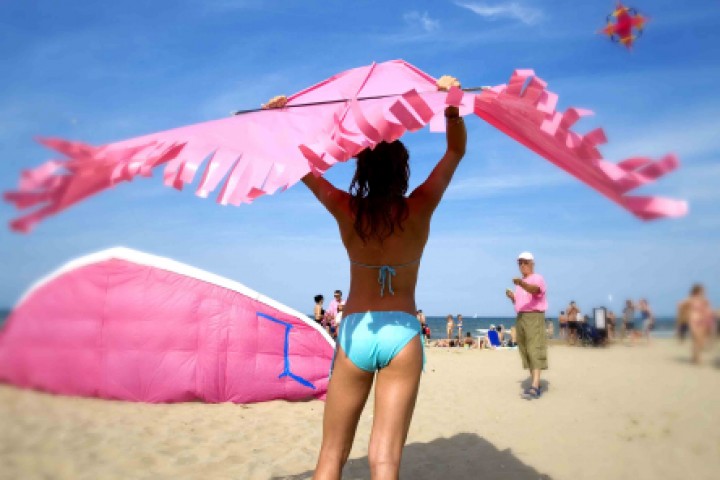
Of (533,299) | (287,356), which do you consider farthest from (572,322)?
(287,356)

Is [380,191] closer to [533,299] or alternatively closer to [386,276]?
[386,276]

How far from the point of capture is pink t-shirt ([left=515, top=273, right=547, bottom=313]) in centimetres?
627

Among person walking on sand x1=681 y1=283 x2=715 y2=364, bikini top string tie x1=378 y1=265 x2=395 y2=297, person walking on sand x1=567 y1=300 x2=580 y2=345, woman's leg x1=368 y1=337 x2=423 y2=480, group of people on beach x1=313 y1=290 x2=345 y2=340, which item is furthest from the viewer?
person walking on sand x1=567 y1=300 x2=580 y2=345

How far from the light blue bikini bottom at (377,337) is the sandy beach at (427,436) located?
1372 mm

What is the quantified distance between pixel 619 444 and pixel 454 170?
10.4ft

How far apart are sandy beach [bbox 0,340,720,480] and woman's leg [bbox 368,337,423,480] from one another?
1.35 m

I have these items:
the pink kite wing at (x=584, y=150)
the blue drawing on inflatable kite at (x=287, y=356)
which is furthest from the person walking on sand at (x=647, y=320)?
the blue drawing on inflatable kite at (x=287, y=356)

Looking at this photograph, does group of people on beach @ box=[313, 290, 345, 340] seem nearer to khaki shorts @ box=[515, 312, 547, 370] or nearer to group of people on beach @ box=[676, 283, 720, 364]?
khaki shorts @ box=[515, 312, 547, 370]

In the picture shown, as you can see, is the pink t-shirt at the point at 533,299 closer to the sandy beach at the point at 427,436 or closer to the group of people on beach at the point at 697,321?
the sandy beach at the point at 427,436

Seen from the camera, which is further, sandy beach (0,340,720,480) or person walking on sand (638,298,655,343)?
sandy beach (0,340,720,480)

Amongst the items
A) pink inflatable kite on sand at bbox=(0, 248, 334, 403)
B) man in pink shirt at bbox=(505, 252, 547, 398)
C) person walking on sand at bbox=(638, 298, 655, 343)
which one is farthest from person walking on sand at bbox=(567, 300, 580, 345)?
person walking on sand at bbox=(638, 298, 655, 343)

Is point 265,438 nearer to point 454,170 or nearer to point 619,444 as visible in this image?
point 619,444

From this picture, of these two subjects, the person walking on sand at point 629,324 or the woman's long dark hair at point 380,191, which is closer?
the woman's long dark hair at point 380,191

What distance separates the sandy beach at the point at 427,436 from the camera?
2810mm
